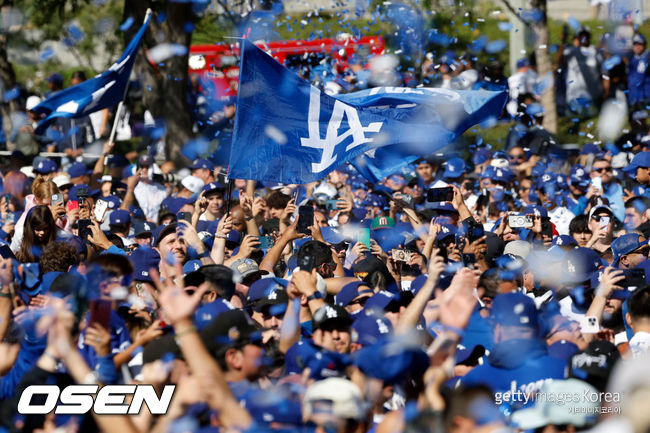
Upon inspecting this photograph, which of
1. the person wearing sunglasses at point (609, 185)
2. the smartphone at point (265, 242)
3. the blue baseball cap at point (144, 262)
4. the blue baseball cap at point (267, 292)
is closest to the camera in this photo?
the blue baseball cap at point (267, 292)

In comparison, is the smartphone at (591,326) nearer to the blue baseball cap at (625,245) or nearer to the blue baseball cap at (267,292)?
the blue baseball cap at (625,245)

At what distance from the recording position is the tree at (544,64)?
1755 cm

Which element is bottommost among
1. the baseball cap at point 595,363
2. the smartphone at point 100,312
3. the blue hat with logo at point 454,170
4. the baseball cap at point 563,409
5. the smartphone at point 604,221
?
the blue hat with logo at point 454,170

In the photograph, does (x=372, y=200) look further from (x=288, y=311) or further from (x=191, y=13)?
(x=191, y=13)

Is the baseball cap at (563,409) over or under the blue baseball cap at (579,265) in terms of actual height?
over

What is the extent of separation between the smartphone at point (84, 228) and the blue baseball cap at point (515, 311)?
4482mm

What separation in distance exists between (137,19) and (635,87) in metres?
8.04

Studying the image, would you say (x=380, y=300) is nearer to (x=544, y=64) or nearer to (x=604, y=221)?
(x=604, y=221)

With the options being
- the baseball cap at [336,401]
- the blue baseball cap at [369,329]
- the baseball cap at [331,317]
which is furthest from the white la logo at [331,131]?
the baseball cap at [336,401]

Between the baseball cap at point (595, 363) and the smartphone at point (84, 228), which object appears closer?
the baseball cap at point (595, 363)

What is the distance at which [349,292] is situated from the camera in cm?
696

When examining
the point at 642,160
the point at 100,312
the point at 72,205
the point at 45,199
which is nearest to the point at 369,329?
the point at 100,312

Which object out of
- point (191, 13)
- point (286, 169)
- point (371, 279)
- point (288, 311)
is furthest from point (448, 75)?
point (288, 311)

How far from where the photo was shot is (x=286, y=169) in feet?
29.9
